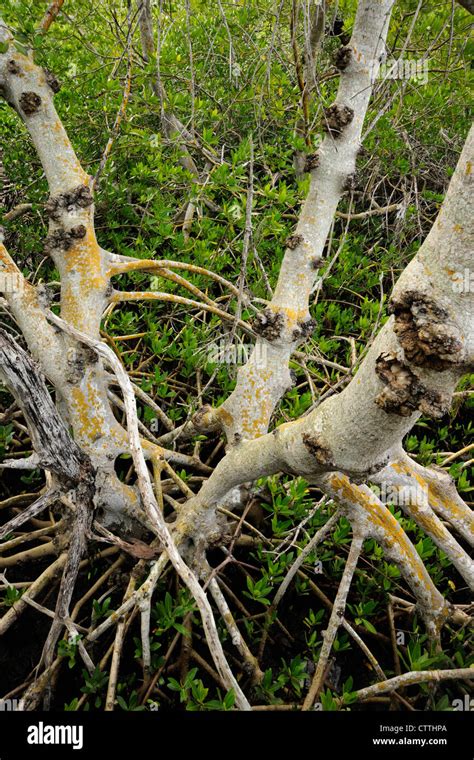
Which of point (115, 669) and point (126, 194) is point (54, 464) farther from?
point (126, 194)

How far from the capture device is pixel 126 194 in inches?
140

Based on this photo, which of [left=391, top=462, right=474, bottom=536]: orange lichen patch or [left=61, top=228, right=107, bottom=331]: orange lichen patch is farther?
[left=61, top=228, right=107, bottom=331]: orange lichen patch

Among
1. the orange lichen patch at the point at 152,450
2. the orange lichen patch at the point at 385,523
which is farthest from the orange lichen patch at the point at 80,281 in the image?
the orange lichen patch at the point at 385,523

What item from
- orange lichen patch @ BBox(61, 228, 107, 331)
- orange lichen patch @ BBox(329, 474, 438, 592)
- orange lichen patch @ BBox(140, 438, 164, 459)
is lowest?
orange lichen patch @ BBox(329, 474, 438, 592)

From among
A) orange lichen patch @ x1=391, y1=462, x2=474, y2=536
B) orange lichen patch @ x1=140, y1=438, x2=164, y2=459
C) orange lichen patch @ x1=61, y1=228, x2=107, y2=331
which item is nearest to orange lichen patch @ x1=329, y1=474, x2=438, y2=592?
orange lichen patch @ x1=391, y1=462, x2=474, y2=536

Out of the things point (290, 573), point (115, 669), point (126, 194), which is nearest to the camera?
point (115, 669)

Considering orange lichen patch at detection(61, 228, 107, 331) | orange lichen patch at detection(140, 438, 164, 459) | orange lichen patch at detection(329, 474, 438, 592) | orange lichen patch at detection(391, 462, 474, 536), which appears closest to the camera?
orange lichen patch at detection(329, 474, 438, 592)

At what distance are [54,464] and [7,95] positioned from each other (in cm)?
149

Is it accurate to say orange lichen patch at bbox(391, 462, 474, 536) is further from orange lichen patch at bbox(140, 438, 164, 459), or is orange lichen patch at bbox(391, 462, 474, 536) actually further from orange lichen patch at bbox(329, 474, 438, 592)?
orange lichen patch at bbox(140, 438, 164, 459)

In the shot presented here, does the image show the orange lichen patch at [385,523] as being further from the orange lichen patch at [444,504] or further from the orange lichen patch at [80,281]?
the orange lichen patch at [80,281]

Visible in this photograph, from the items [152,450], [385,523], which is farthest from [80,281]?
[385,523]

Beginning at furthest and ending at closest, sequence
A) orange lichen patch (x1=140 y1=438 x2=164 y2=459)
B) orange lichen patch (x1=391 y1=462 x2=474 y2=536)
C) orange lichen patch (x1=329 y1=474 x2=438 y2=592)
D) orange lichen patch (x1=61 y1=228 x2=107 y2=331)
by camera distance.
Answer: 1. orange lichen patch (x1=140 y1=438 x2=164 y2=459)
2. orange lichen patch (x1=61 y1=228 x2=107 y2=331)
3. orange lichen patch (x1=391 y1=462 x2=474 y2=536)
4. orange lichen patch (x1=329 y1=474 x2=438 y2=592)

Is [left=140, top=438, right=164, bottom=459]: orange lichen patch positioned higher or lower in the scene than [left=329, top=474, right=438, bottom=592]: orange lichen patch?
higher

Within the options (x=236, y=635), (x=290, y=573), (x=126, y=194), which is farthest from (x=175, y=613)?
(x=126, y=194)
